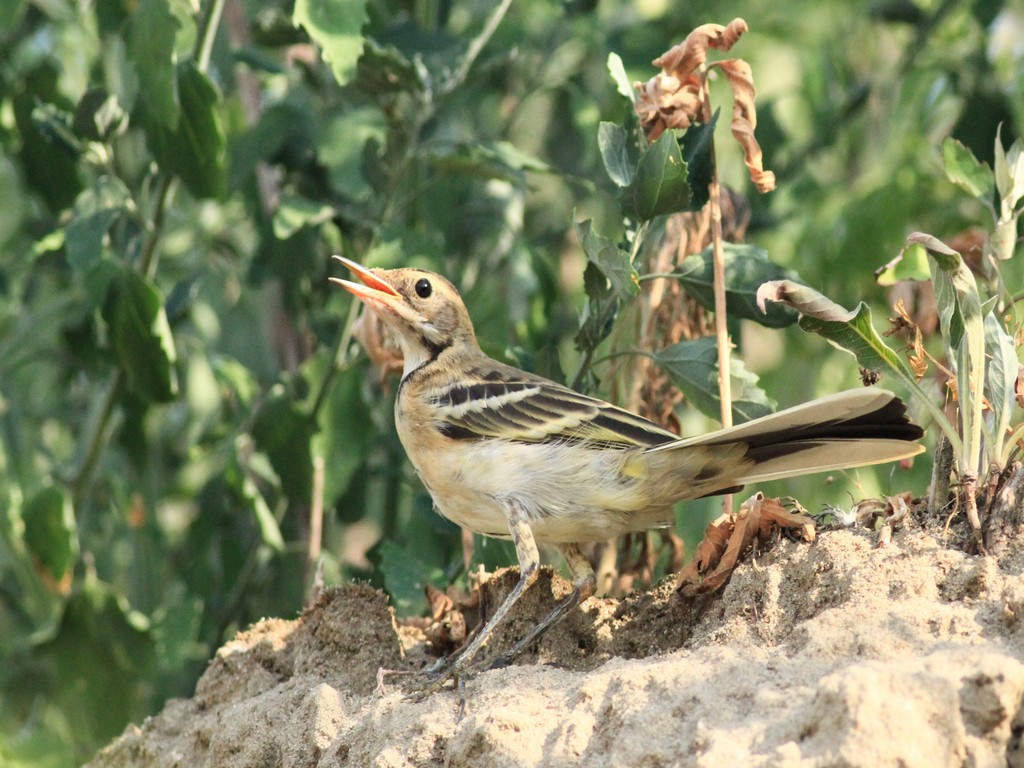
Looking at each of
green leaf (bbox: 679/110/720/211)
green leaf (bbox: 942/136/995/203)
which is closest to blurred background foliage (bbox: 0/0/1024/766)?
green leaf (bbox: 679/110/720/211)

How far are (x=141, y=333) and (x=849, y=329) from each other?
10.8ft

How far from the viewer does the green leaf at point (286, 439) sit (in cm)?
604

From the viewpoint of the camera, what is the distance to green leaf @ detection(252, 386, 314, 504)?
6.04 meters

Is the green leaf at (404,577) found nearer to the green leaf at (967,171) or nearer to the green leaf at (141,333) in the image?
the green leaf at (141,333)

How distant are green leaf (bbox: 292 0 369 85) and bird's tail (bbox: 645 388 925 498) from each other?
1.95 m

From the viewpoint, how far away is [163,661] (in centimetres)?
583

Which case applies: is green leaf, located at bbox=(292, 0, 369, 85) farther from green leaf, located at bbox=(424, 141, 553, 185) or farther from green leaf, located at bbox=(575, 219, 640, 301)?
green leaf, located at bbox=(575, 219, 640, 301)

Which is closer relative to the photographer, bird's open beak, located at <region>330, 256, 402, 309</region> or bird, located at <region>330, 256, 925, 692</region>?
bird, located at <region>330, 256, 925, 692</region>

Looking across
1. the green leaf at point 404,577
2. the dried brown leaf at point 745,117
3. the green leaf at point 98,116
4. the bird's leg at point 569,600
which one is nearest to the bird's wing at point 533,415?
the bird's leg at point 569,600

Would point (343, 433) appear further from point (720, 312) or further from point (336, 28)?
point (720, 312)

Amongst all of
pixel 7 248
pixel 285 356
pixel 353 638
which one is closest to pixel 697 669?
pixel 353 638

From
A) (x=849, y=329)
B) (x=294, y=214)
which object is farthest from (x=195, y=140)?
(x=849, y=329)

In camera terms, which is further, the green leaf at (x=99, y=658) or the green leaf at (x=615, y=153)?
the green leaf at (x=99, y=658)

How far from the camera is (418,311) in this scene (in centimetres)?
547
